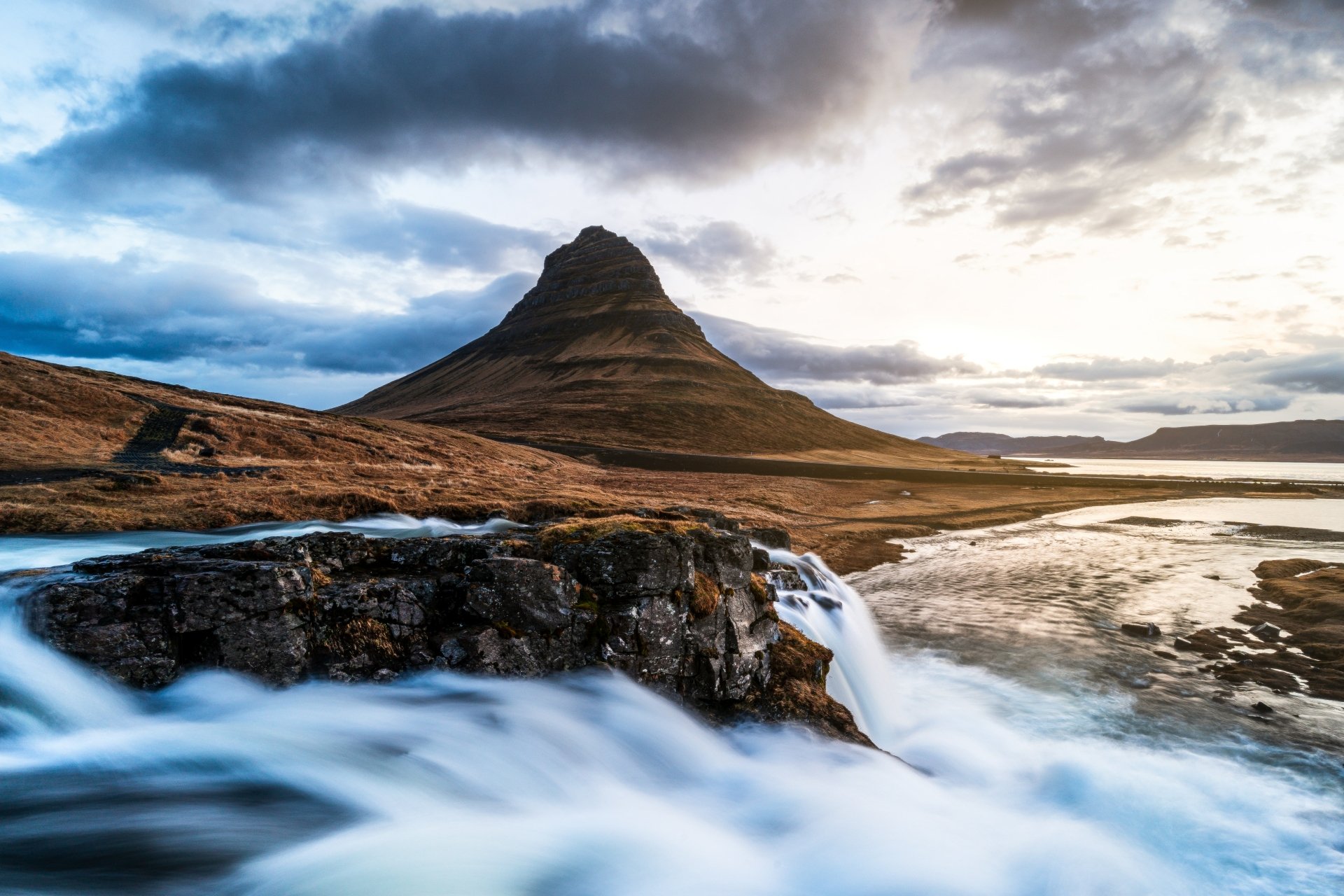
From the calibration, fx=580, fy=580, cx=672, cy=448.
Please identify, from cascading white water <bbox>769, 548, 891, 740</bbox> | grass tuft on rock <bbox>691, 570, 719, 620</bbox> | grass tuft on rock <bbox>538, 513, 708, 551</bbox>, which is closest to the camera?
grass tuft on rock <bbox>691, 570, 719, 620</bbox>

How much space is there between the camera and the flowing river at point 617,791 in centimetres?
696

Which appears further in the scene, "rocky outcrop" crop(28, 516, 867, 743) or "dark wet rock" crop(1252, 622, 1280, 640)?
"dark wet rock" crop(1252, 622, 1280, 640)

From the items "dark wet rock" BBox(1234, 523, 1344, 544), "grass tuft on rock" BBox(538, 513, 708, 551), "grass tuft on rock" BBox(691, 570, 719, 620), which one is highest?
"grass tuft on rock" BBox(538, 513, 708, 551)

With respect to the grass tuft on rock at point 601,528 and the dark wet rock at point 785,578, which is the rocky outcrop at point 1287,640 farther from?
the grass tuft on rock at point 601,528

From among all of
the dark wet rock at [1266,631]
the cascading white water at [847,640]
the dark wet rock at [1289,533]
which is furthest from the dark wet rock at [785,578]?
the dark wet rock at [1289,533]

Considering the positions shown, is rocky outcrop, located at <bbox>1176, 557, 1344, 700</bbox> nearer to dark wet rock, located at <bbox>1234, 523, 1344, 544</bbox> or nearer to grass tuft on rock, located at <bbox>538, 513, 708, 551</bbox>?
grass tuft on rock, located at <bbox>538, 513, 708, 551</bbox>

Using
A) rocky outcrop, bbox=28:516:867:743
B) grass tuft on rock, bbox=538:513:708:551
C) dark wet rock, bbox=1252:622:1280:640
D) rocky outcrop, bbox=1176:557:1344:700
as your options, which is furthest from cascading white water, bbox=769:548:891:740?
dark wet rock, bbox=1252:622:1280:640

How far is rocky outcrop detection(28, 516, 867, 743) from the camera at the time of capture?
28.4 feet

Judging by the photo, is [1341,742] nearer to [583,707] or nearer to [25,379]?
[583,707]

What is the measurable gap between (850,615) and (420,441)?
54.5m

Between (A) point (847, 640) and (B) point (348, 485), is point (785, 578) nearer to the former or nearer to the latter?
(A) point (847, 640)

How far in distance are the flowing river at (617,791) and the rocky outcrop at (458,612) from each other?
1.36 ft

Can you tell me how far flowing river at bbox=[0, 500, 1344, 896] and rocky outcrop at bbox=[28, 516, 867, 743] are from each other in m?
0.41

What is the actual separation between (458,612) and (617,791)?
13.8ft
